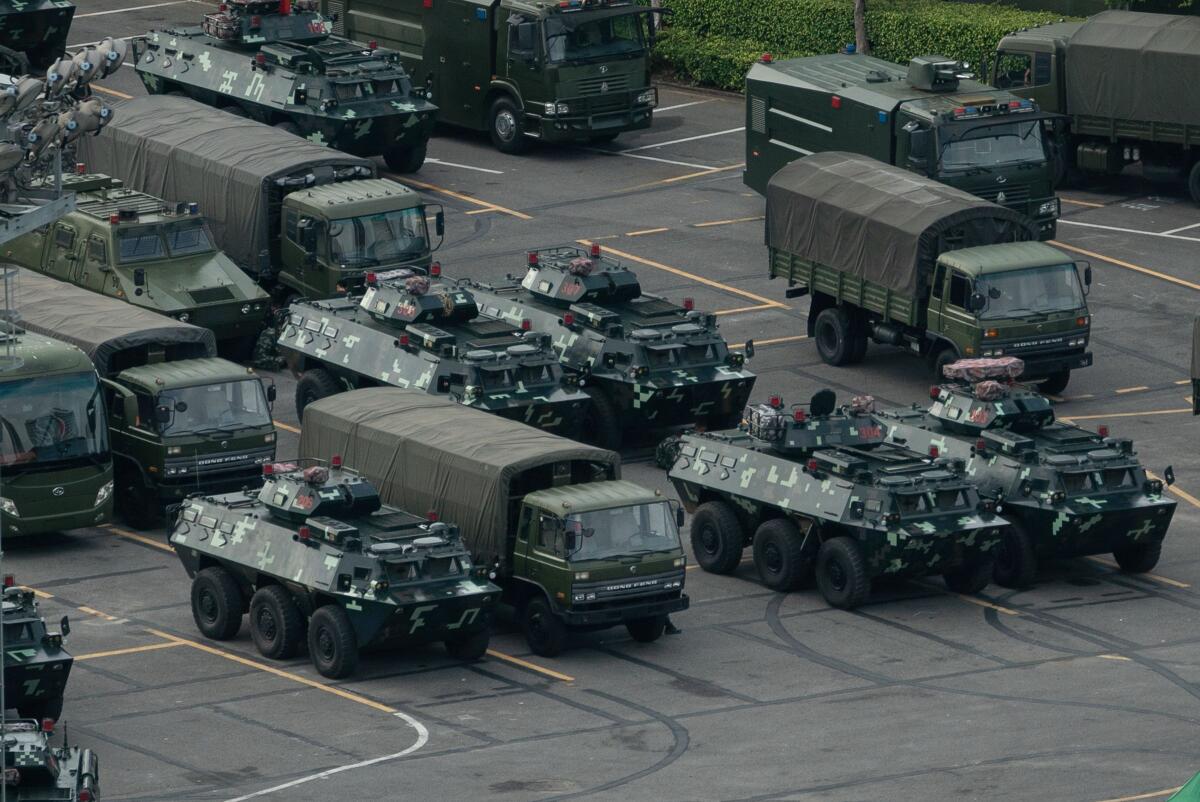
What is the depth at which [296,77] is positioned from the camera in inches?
2154

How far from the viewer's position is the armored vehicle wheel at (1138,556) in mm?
37844

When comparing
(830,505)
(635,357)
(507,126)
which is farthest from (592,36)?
(830,505)

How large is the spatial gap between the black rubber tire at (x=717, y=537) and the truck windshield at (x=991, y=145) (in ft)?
45.9

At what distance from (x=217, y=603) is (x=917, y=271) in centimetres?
1521

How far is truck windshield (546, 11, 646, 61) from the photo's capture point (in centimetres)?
5712

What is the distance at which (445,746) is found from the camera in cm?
3145

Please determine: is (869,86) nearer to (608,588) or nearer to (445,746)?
(608,588)

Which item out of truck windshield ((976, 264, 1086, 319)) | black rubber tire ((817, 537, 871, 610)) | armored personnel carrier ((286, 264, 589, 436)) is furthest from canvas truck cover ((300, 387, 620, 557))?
truck windshield ((976, 264, 1086, 319))

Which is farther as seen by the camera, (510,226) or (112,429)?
(510,226)

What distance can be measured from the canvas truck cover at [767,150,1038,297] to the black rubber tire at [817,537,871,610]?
10030 millimetres

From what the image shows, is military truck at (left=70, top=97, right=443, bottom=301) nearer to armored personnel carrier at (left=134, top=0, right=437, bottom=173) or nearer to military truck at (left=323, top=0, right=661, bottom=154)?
armored personnel carrier at (left=134, top=0, right=437, bottom=173)

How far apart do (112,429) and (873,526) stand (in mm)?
11899

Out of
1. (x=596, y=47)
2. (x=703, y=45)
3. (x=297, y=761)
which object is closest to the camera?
(x=297, y=761)

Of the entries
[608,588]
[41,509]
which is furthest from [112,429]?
[608,588]
